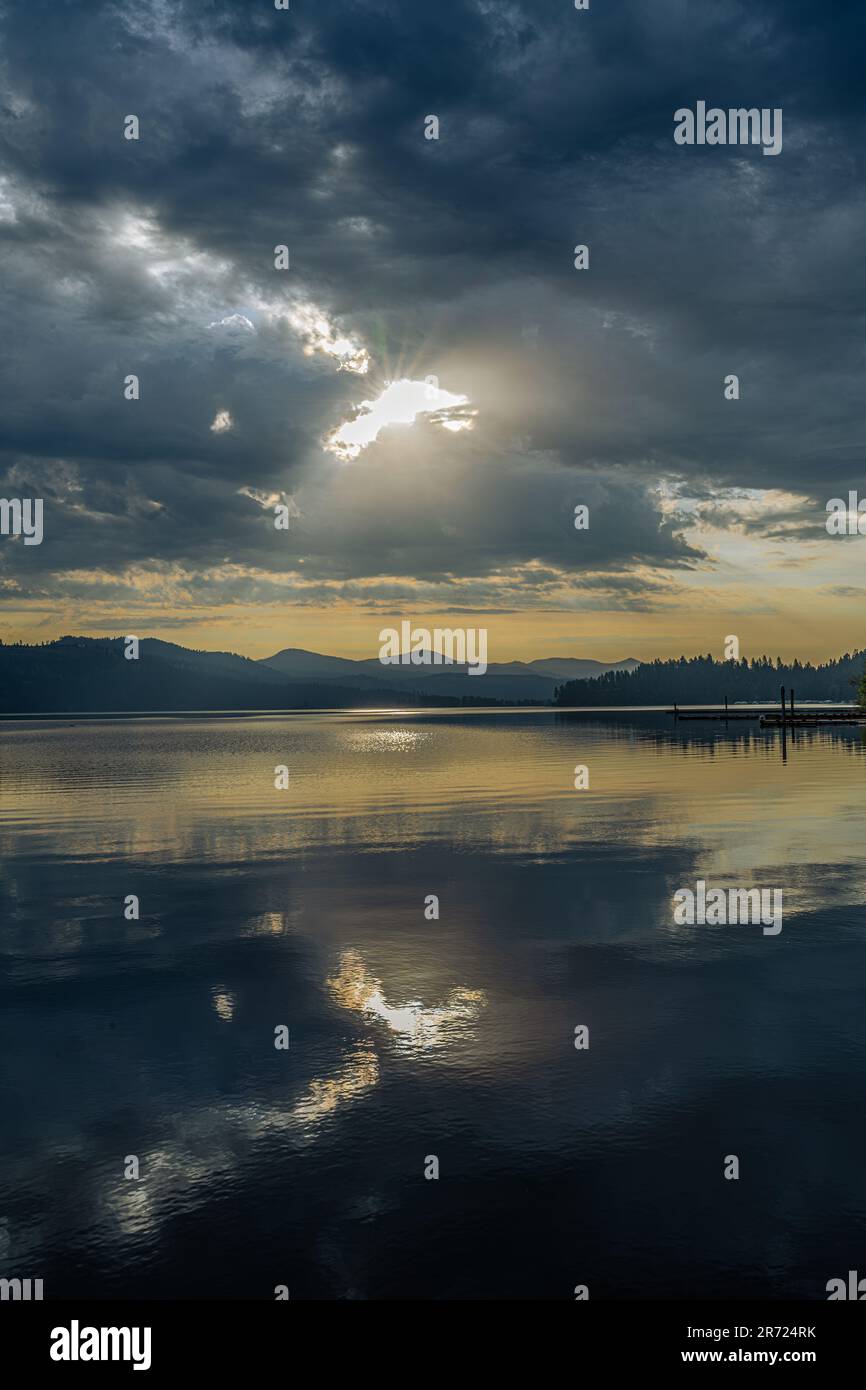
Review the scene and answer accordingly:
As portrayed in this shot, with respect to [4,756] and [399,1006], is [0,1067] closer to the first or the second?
[399,1006]

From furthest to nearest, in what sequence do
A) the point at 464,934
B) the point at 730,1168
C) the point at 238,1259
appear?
the point at 464,934 → the point at 730,1168 → the point at 238,1259

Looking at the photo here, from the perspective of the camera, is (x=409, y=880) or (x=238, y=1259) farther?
(x=409, y=880)

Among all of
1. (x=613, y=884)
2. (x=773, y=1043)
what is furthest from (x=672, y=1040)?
(x=613, y=884)

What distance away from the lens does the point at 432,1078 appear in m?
13.5

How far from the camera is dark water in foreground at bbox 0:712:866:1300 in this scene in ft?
30.6

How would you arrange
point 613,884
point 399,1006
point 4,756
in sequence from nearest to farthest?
1. point 399,1006
2. point 613,884
3. point 4,756

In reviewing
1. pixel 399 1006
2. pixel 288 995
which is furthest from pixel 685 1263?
pixel 288 995

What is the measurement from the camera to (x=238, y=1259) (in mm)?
9188

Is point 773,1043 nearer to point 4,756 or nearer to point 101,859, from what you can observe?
point 101,859

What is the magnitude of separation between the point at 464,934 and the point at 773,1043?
346 inches

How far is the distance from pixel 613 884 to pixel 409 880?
6.05m

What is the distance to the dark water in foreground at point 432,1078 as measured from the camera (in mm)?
9320
